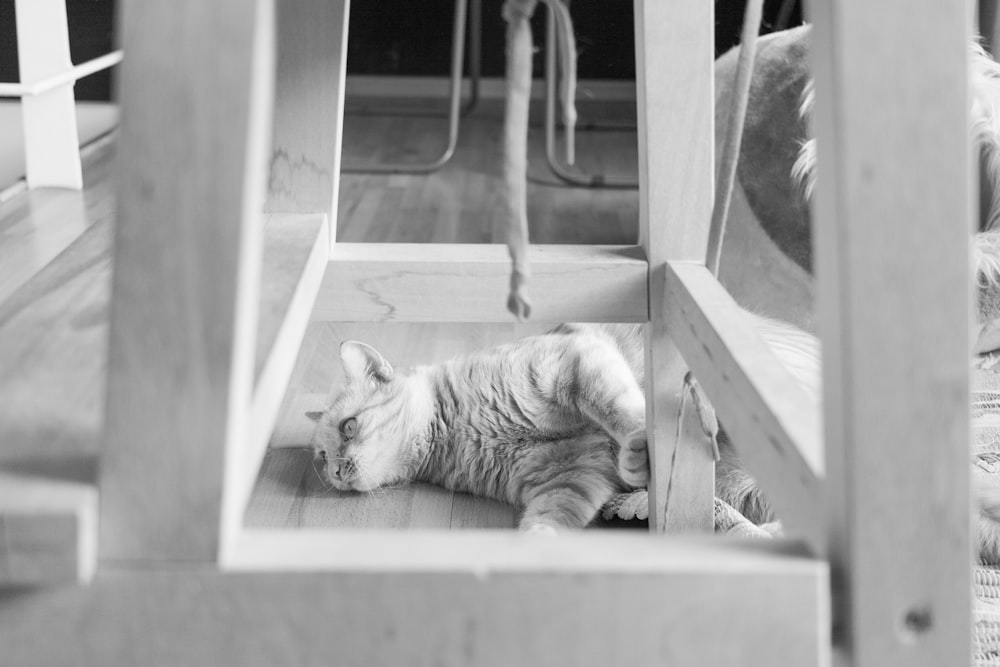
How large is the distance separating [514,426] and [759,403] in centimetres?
70

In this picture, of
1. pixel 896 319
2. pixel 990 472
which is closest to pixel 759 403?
pixel 896 319

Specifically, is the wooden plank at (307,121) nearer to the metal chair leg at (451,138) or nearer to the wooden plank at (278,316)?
the wooden plank at (278,316)

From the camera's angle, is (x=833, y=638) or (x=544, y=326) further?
(x=544, y=326)

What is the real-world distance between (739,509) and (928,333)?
28.1 inches

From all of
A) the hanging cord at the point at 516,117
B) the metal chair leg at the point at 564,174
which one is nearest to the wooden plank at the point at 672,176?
the hanging cord at the point at 516,117

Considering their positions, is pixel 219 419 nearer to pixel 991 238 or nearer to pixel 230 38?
pixel 230 38

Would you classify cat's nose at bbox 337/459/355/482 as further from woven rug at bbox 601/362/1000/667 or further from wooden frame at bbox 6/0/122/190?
wooden frame at bbox 6/0/122/190

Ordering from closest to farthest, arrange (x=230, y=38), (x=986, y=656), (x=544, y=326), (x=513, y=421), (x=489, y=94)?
(x=230, y=38), (x=986, y=656), (x=513, y=421), (x=544, y=326), (x=489, y=94)

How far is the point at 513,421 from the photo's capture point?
1271 millimetres

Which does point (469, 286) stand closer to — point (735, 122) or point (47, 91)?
point (735, 122)

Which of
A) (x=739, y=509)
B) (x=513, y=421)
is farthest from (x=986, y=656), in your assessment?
(x=513, y=421)

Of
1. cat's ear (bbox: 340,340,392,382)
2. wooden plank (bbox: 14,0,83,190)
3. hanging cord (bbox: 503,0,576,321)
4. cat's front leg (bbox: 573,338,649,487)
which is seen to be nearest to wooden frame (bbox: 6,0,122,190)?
wooden plank (bbox: 14,0,83,190)

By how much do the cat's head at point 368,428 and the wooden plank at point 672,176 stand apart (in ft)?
1.35

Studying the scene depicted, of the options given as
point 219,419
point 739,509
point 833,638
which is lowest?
point 739,509
